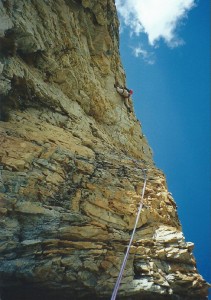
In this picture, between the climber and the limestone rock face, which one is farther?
the climber

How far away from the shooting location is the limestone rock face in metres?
6.95

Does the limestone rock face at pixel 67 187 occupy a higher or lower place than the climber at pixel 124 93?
lower

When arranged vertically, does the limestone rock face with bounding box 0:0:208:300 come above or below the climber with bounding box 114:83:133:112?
below

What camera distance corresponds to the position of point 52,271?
6727 mm

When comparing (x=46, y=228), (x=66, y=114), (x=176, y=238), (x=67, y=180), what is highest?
(x=66, y=114)

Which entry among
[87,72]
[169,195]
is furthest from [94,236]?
[87,72]

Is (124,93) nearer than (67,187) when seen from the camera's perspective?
No

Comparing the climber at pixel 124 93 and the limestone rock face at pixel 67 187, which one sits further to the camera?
the climber at pixel 124 93

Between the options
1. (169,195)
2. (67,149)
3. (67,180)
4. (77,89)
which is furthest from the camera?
(77,89)

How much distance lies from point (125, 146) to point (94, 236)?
265 inches

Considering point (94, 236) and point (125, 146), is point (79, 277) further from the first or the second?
point (125, 146)

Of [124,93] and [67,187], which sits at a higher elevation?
[124,93]

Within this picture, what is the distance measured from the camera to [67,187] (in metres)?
8.48

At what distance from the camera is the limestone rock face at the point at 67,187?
22.8 feet
